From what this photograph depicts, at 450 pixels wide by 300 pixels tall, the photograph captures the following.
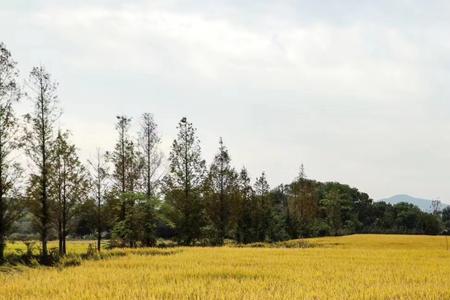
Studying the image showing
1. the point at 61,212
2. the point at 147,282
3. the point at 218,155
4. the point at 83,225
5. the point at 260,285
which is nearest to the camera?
the point at 260,285

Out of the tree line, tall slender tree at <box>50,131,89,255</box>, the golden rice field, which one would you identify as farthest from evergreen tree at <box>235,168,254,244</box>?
the golden rice field

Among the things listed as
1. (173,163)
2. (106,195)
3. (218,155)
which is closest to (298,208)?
(218,155)

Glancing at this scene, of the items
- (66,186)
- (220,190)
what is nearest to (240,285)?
(66,186)

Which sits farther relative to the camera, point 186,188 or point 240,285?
point 186,188

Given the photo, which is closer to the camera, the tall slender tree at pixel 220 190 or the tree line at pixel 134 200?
the tree line at pixel 134 200

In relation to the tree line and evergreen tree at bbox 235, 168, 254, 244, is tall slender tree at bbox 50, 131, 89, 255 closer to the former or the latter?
the tree line

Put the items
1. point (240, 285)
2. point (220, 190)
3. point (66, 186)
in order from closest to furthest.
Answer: point (240, 285) → point (66, 186) → point (220, 190)

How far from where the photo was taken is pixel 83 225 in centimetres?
9306

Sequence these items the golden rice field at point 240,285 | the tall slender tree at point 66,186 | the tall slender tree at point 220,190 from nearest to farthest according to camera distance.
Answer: the golden rice field at point 240,285 → the tall slender tree at point 66,186 → the tall slender tree at point 220,190

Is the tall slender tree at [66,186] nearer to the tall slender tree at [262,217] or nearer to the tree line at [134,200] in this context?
the tree line at [134,200]

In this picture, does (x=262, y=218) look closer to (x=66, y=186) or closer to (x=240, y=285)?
(x=66, y=186)

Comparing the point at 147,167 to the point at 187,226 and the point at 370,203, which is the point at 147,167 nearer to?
the point at 187,226

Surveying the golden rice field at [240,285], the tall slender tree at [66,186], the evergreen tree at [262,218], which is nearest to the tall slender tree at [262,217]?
the evergreen tree at [262,218]

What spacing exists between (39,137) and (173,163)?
20.1m
